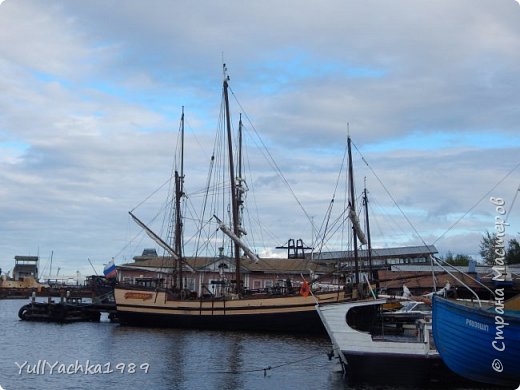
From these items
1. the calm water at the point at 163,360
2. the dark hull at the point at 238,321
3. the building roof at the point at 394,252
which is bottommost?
the calm water at the point at 163,360

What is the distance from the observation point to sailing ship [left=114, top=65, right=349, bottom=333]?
45.3 metres

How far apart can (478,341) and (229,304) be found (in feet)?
96.4

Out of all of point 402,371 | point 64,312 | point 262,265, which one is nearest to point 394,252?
point 262,265

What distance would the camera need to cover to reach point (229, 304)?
48.6m

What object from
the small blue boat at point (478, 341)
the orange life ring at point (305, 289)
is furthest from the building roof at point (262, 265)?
the small blue boat at point (478, 341)

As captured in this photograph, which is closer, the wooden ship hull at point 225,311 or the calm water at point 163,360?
the calm water at point 163,360

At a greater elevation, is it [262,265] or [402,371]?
[262,265]

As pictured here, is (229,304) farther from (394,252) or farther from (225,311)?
(394,252)

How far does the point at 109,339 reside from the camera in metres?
42.6

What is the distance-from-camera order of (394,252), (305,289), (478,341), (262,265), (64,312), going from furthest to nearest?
1. (394,252)
2. (262,265)
3. (64,312)
4. (305,289)
5. (478,341)

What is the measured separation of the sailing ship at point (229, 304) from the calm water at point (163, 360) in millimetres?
1808

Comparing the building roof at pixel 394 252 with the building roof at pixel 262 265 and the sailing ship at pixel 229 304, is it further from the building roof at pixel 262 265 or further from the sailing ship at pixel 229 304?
the sailing ship at pixel 229 304

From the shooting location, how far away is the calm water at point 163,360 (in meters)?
25.8

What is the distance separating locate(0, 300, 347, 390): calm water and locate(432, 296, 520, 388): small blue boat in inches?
188
